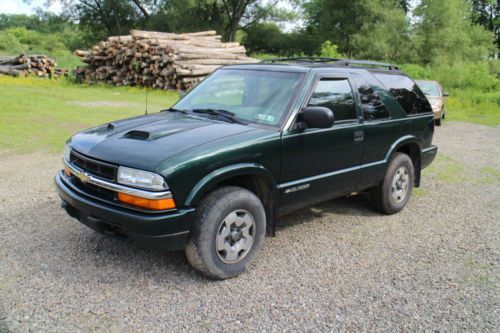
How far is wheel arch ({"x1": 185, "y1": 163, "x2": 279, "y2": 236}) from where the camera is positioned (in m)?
3.44

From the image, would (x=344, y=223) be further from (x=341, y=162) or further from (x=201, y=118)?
(x=201, y=118)

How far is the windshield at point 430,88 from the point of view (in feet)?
46.8

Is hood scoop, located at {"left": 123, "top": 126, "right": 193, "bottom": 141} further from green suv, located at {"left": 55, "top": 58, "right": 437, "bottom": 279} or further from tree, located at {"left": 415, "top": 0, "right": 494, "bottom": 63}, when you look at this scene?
tree, located at {"left": 415, "top": 0, "right": 494, "bottom": 63}

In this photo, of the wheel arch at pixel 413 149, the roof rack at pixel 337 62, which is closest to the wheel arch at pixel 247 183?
the roof rack at pixel 337 62

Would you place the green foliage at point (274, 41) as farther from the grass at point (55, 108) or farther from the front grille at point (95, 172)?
the front grille at point (95, 172)

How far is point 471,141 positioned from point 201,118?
30.9 ft

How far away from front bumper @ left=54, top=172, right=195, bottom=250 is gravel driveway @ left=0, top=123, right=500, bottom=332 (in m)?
0.47

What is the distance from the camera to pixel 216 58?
19.9m

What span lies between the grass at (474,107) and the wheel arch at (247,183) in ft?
45.0

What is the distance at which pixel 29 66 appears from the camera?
74.4 ft

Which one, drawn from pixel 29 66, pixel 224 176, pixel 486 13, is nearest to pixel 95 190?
pixel 224 176

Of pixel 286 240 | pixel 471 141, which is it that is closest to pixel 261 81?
pixel 286 240

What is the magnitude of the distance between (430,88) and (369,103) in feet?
35.8

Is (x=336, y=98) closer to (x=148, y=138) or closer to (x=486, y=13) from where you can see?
(x=148, y=138)
